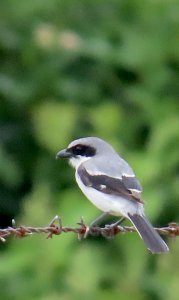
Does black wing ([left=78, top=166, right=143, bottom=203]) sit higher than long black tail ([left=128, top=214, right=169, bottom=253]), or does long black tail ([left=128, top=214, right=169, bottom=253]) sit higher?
black wing ([left=78, top=166, right=143, bottom=203])

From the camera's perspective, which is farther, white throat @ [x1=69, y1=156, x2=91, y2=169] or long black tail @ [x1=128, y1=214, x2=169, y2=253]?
white throat @ [x1=69, y1=156, x2=91, y2=169]

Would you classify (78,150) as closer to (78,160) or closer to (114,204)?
(78,160)

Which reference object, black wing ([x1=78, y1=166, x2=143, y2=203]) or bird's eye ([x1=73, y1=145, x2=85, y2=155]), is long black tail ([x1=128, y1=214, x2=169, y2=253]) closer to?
black wing ([x1=78, y1=166, x2=143, y2=203])

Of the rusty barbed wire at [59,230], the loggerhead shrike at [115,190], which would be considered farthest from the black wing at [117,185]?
the rusty barbed wire at [59,230]

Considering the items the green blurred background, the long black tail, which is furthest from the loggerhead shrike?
the green blurred background

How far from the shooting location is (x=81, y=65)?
8.18 metres

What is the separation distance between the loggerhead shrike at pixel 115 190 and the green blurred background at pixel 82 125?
4.01 ft

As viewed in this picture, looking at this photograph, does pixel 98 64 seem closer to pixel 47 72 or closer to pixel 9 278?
pixel 47 72

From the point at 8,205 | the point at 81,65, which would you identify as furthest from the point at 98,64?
the point at 8,205

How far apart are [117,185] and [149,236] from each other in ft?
1.19

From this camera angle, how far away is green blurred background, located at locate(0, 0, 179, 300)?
6711 millimetres

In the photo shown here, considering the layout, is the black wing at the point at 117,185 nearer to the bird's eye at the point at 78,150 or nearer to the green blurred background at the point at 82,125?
the bird's eye at the point at 78,150

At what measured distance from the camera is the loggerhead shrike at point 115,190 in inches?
195

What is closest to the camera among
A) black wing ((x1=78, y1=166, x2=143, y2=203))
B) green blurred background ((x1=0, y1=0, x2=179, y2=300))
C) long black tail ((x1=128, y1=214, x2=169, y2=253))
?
long black tail ((x1=128, y1=214, x2=169, y2=253))
